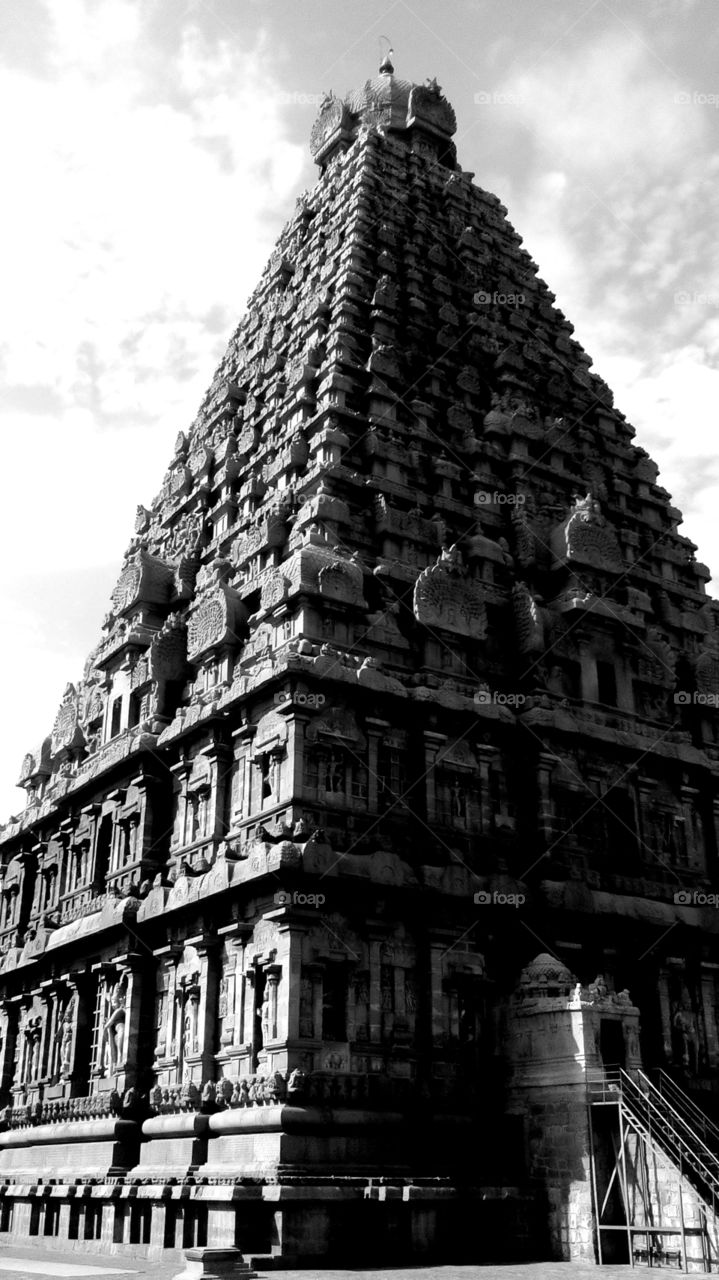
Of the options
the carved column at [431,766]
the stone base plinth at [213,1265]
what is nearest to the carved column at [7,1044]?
the carved column at [431,766]

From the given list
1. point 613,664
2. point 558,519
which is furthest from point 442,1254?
point 558,519

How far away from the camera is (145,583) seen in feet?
150

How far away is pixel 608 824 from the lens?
127ft

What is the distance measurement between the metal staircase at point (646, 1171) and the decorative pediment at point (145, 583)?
2378 centimetres

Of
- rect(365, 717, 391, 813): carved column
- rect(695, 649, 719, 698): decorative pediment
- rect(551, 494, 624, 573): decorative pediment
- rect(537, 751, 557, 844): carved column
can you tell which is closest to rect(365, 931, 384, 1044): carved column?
rect(365, 717, 391, 813): carved column

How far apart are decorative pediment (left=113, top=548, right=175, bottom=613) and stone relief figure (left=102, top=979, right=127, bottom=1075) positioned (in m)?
14.4

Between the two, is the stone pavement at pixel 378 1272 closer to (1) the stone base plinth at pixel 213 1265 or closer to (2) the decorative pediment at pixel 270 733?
(1) the stone base plinth at pixel 213 1265

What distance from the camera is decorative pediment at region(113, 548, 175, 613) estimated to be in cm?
4581

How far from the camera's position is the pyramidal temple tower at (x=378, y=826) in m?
29.9

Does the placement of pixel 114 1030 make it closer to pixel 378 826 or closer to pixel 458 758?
pixel 378 826

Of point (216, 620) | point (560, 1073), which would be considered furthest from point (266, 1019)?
point (216, 620)

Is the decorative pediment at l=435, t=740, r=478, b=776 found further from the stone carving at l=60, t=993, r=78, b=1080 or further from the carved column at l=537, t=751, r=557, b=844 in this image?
the stone carving at l=60, t=993, r=78, b=1080

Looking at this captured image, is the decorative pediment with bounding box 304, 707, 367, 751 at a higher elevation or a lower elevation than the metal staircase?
higher

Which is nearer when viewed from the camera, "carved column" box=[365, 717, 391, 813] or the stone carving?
"carved column" box=[365, 717, 391, 813]
